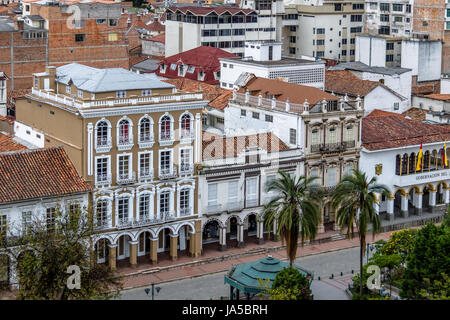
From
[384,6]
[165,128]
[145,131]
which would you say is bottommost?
[145,131]

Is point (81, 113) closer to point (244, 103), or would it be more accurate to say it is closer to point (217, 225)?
point (217, 225)

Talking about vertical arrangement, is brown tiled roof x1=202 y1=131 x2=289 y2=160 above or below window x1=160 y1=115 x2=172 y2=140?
below

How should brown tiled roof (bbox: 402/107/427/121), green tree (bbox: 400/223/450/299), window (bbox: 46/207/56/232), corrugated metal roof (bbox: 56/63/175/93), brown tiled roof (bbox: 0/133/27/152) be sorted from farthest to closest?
brown tiled roof (bbox: 402/107/427/121), brown tiled roof (bbox: 0/133/27/152), corrugated metal roof (bbox: 56/63/175/93), window (bbox: 46/207/56/232), green tree (bbox: 400/223/450/299)

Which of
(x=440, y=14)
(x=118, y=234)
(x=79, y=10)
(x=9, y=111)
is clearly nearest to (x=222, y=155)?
(x=118, y=234)

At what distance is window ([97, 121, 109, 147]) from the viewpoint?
2468 inches

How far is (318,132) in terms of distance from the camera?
73438 millimetres

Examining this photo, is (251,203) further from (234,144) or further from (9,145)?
(9,145)

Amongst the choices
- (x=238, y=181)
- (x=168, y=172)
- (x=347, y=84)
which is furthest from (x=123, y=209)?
(x=347, y=84)

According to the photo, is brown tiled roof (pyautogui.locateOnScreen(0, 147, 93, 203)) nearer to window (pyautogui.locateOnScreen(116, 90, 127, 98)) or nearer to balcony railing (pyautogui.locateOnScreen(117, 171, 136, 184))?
balcony railing (pyautogui.locateOnScreen(117, 171, 136, 184))

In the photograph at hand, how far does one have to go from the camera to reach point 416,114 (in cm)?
9844

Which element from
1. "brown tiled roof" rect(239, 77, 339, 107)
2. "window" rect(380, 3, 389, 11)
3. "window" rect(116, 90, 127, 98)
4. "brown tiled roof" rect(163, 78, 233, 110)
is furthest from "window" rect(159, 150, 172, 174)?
"window" rect(380, 3, 389, 11)

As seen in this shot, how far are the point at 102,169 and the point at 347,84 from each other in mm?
45040

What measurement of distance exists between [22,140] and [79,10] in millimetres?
40356

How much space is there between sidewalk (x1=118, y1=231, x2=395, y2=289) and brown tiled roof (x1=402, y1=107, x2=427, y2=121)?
87.2 feet
